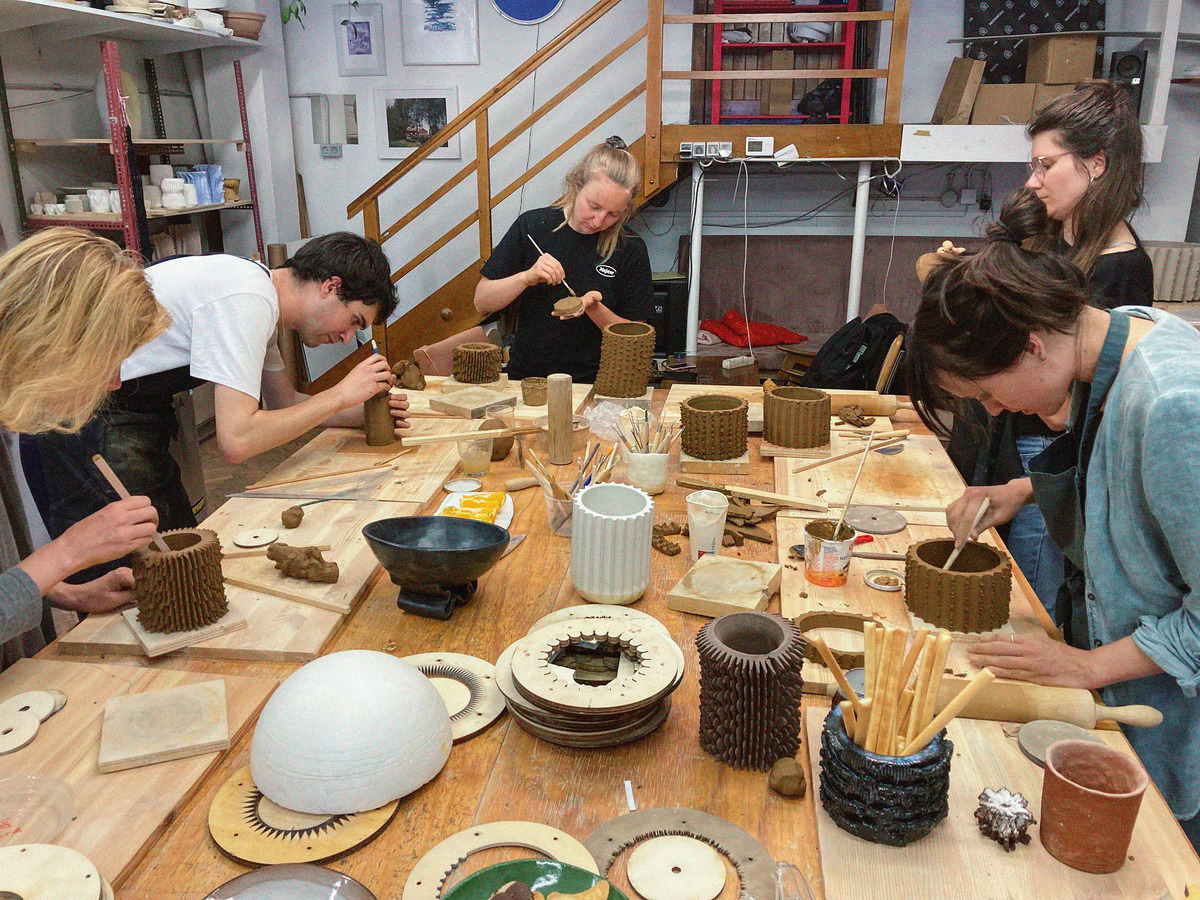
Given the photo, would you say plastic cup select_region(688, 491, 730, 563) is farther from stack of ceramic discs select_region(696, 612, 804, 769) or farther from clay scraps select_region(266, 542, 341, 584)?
clay scraps select_region(266, 542, 341, 584)

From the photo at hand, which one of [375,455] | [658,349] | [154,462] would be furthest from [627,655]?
[658,349]

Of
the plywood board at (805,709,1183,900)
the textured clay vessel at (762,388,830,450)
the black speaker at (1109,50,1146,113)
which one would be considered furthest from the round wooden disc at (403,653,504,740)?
the black speaker at (1109,50,1146,113)

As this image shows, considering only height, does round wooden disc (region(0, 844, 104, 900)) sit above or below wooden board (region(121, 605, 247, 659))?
above

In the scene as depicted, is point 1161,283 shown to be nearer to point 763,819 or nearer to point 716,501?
point 716,501

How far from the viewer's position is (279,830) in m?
1.14

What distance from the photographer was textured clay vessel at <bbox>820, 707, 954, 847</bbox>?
1.11 meters

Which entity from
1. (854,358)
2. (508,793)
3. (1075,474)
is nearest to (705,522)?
(1075,474)

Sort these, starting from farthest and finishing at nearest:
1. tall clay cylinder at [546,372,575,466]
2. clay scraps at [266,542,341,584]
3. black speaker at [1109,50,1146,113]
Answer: black speaker at [1109,50,1146,113]
tall clay cylinder at [546,372,575,466]
clay scraps at [266,542,341,584]

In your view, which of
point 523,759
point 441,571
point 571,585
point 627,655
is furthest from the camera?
point 571,585

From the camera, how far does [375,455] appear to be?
257 cm

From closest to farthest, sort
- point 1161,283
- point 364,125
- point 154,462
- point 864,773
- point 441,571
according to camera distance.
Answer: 1. point 864,773
2. point 441,571
3. point 154,462
4. point 1161,283
5. point 364,125

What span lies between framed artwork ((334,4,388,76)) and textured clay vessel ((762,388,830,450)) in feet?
16.9

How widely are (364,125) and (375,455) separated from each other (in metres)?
4.86

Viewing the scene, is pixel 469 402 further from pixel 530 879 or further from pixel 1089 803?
pixel 1089 803
